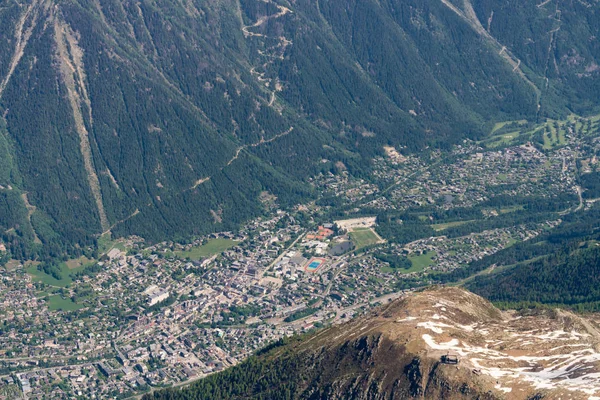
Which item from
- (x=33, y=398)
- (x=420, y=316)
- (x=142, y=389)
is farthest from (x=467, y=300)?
(x=33, y=398)

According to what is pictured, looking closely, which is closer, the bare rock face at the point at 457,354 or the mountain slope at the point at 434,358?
the bare rock face at the point at 457,354

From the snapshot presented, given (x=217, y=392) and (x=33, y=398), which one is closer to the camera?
(x=217, y=392)

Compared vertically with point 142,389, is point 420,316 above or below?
above

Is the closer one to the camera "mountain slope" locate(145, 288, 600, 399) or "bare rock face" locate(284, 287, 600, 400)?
"bare rock face" locate(284, 287, 600, 400)

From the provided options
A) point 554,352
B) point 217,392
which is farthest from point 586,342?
point 217,392

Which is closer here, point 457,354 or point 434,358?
point 457,354

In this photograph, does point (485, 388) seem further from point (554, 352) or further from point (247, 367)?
point (247, 367)

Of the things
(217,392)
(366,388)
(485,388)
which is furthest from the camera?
(217,392)

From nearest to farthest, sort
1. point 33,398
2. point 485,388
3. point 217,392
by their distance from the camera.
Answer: point 485,388 < point 217,392 < point 33,398
